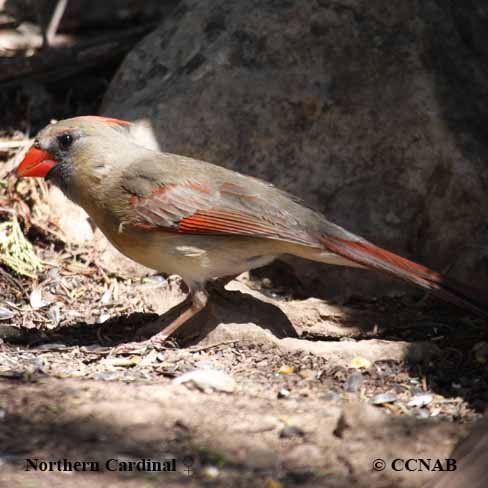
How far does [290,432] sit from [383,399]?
62 centimetres

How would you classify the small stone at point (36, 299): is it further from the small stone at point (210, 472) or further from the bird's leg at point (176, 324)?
the small stone at point (210, 472)

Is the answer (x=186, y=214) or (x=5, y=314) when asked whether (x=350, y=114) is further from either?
(x=5, y=314)

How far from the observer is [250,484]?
3.45 m

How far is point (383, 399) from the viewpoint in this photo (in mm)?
4172

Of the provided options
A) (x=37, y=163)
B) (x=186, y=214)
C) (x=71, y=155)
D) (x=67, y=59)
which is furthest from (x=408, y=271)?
(x=67, y=59)

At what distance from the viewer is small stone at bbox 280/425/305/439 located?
12.3 feet

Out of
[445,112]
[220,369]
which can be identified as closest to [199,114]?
[445,112]

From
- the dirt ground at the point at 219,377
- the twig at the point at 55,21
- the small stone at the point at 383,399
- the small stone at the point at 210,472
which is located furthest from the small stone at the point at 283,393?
the twig at the point at 55,21

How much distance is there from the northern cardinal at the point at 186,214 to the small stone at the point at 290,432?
125cm

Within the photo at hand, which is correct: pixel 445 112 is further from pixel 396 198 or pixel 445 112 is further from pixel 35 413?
pixel 35 413

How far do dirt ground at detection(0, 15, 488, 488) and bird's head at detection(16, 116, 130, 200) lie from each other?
2.84 feet

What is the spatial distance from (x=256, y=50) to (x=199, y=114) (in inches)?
23.7

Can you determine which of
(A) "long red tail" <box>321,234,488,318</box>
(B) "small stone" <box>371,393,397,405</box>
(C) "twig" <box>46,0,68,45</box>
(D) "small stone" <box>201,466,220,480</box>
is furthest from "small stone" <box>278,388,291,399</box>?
(C) "twig" <box>46,0,68,45</box>

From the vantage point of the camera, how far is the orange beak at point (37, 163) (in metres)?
5.13
